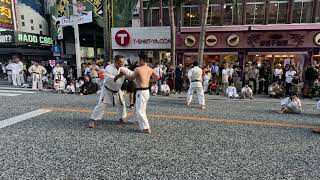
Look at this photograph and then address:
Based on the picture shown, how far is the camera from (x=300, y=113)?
28.1 ft

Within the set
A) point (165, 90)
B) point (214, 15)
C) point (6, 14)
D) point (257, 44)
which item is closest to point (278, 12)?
point (257, 44)

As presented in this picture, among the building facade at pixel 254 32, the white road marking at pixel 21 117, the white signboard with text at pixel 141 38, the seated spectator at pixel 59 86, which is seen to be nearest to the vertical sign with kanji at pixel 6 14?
the white signboard with text at pixel 141 38

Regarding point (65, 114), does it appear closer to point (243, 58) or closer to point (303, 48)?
point (243, 58)

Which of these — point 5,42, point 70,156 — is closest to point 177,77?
point 70,156

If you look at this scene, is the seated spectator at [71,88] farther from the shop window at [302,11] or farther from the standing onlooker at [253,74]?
the shop window at [302,11]

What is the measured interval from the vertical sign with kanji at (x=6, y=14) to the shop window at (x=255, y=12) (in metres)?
24.5

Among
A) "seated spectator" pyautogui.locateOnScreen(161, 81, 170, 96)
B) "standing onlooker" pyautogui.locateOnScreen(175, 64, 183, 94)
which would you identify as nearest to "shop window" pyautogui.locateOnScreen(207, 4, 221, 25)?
"standing onlooker" pyautogui.locateOnScreen(175, 64, 183, 94)

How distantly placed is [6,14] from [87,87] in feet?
→ 66.4

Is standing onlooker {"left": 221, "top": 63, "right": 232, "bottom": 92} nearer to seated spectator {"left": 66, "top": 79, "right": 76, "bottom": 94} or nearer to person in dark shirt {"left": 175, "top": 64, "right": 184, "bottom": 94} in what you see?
person in dark shirt {"left": 175, "top": 64, "right": 184, "bottom": 94}

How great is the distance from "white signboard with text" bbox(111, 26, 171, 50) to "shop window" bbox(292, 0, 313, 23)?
9606 mm

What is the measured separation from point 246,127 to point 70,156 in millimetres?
4473

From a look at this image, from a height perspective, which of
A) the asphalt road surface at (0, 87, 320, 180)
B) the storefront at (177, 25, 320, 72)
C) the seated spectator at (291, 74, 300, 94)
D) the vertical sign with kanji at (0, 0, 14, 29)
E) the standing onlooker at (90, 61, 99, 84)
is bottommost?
the asphalt road surface at (0, 87, 320, 180)

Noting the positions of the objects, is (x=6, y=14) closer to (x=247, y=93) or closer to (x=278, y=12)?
(x=247, y=93)

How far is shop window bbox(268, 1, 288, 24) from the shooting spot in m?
18.3
